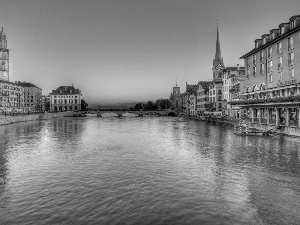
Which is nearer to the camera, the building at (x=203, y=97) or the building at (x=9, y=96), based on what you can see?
the building at (x=203, y=97)

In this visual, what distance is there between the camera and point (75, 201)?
1703 centimetres

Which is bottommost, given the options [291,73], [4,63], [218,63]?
[291,73]

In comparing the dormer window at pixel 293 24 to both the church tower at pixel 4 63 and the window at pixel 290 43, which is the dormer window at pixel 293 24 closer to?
the window at pixel 290 43

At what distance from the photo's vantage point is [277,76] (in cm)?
6209

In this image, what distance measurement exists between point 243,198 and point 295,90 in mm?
44916

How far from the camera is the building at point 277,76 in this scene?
176 ft

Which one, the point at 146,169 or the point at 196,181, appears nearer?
the point at 196,181

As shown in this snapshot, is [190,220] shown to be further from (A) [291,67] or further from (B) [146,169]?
(A) [291,67]

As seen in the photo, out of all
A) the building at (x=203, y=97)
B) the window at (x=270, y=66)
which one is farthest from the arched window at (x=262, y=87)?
the building at (x=203, y=97)

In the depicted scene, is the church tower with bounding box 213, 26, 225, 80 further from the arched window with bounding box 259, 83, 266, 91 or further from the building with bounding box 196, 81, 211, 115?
the arched window with bounding box 259, 83, 266, 91

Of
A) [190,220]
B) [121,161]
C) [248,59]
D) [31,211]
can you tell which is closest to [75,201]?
[31,211]

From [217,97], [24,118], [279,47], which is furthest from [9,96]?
[279,47]

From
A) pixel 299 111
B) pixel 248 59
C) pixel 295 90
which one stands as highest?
pixel 248 59

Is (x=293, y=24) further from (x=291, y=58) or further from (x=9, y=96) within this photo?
(x=9, y=96)
